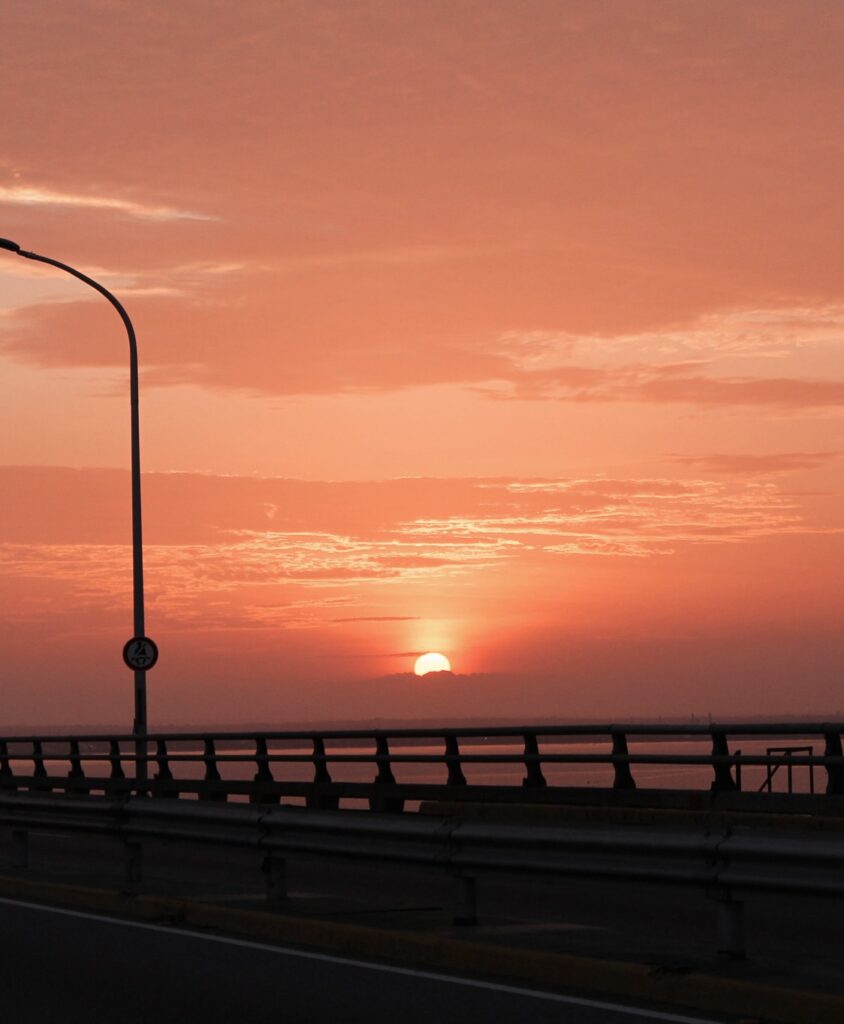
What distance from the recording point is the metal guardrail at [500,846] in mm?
10531

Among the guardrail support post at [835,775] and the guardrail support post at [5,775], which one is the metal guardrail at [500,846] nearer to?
the guardrail support post at [835,775]

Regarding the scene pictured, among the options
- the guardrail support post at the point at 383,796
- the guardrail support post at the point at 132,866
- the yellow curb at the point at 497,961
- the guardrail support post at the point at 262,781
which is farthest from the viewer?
the guardrail support post at the point at 262,781

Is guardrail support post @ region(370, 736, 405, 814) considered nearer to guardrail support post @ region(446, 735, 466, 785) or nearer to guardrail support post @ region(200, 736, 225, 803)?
guardrail support post @ region(446, 735, 466, 785)

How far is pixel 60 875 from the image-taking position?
19.0 m

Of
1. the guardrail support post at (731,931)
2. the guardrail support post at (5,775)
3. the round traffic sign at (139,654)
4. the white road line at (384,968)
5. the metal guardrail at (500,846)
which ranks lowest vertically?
the white road line at (384,968)

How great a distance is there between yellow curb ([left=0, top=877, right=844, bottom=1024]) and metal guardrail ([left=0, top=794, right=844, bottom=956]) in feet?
1.79

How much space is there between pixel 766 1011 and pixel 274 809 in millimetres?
6041

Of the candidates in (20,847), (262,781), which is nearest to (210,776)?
(262,781)

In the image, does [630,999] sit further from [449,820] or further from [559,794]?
[559,794]

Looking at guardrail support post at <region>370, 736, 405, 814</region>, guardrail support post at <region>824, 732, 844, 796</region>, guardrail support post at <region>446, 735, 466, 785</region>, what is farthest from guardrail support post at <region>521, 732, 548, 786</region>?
guardrail support post at <region>824, 732, 844, 796</region>

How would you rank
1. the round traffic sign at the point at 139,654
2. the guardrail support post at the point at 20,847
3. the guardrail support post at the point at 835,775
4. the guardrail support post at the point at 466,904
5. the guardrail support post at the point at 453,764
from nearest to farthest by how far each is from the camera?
the guardrail support post at the point at 466,904 < the guardrail support post at the point at 20,847 < the guardrail support post at the point at 835,775 < the guardrail support post at the point at 453,764 < the round traffic sign at the point at 139,654

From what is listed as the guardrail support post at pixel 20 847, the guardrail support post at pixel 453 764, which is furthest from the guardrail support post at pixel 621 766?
the guardrail support post at pixel 20 847

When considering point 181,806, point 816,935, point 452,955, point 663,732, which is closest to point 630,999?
point 452,955

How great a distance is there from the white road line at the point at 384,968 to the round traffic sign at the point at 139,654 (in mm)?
16896
